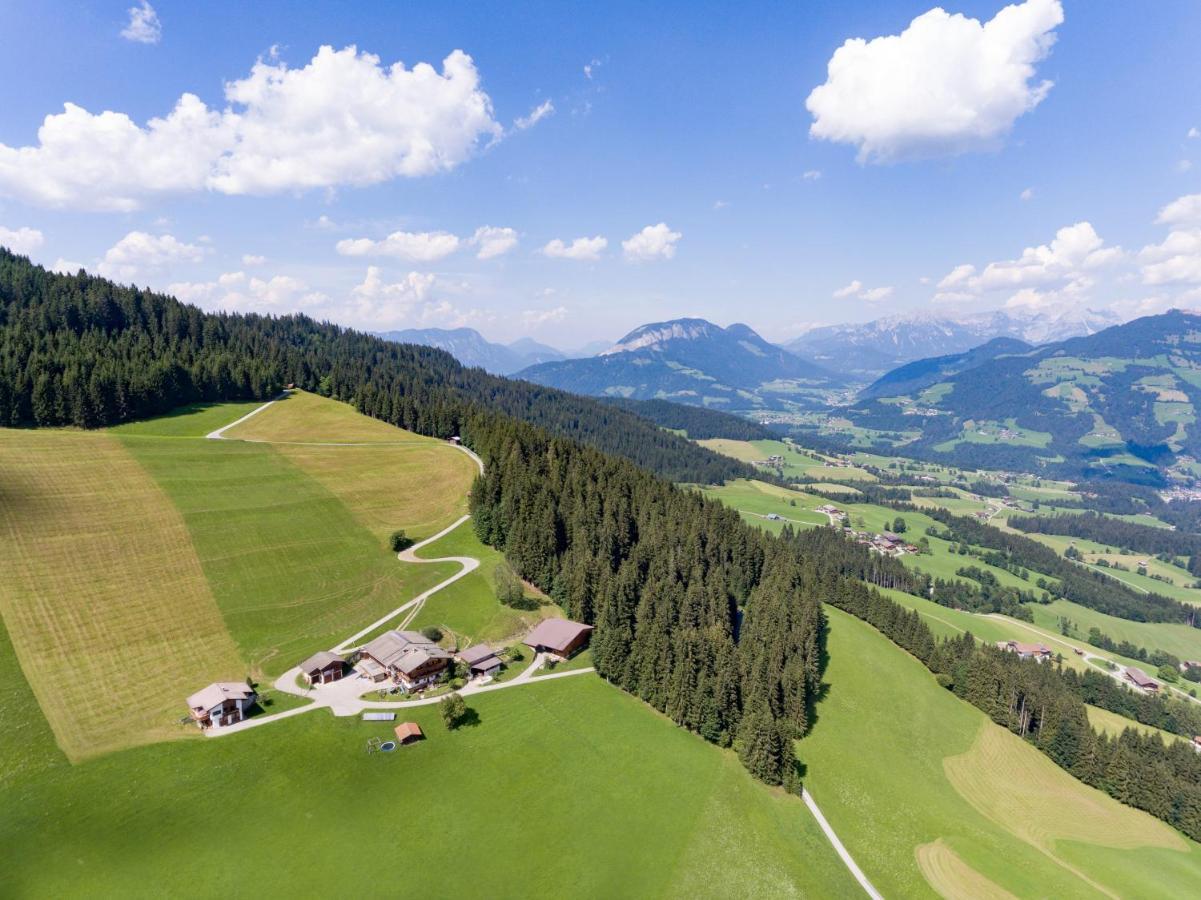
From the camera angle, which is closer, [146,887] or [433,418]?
[146,887]

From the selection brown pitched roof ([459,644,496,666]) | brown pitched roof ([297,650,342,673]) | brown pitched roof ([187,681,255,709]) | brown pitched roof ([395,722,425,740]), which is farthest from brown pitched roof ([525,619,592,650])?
brown pitched roof ([187,681,255,709])

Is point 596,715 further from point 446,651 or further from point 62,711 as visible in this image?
point 62,711

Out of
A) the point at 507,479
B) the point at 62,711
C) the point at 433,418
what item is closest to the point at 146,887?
the point at 62,711

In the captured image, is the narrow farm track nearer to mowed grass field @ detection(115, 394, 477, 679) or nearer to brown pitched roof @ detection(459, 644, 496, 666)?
mowed grass field @ detection(115, 394, 477, 679)

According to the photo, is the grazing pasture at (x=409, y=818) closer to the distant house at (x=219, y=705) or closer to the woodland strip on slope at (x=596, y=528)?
the distant house at (x=219, y=705)

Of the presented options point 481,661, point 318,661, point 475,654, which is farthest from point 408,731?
point 318,661

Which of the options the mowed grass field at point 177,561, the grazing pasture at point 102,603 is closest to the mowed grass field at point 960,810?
the mowed grass field at point 177,561

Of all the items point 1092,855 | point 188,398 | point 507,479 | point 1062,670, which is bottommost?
point 1062,670
